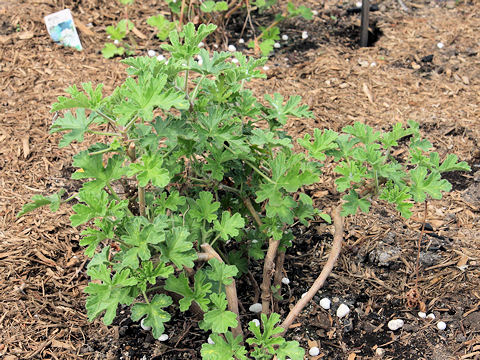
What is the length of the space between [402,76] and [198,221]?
2463 millimetres

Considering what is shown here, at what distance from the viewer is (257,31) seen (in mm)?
4395

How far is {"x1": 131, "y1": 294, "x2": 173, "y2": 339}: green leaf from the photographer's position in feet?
6.23

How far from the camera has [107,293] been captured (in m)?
1.86

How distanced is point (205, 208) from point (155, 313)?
43 cm

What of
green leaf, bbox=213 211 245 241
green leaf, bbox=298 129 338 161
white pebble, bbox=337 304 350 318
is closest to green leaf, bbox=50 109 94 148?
green leaf, bbox=213 211 245 241

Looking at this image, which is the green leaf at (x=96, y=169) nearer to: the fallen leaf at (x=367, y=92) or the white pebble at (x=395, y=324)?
the white pebble at (x=395, y=324)

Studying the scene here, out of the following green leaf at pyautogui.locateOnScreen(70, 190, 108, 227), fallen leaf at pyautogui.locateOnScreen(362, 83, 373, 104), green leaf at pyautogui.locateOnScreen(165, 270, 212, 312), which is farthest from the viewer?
fallen leaf at pyautogui.locateOnScreen(362, 83, 373, 104)

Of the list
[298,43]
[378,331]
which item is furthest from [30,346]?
[298,43]

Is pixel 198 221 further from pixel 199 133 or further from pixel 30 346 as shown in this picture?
pixel 30 346

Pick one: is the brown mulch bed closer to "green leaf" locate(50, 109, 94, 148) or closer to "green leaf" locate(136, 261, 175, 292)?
"green leaf" locate(136, 261, 175, 292)

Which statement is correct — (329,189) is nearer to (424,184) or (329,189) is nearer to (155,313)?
(424,184)

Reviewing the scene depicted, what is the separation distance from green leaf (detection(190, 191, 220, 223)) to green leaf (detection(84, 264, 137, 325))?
35 cm

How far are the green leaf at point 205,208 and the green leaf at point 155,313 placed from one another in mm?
327

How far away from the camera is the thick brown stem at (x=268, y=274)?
7.25 feet
